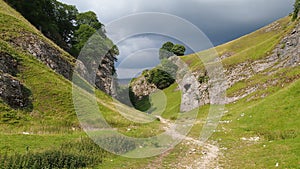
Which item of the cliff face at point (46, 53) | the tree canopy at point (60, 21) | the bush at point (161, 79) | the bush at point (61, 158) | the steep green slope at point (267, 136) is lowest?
the bush at point (61, 158)

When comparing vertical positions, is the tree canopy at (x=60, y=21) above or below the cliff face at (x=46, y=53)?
above

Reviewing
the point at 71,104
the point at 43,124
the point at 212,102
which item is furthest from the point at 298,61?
the point at 43,124

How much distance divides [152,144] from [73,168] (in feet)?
33.8

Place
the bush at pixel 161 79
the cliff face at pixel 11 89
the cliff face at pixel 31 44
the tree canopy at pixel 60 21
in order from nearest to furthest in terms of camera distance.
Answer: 1. the cliff face at pixel 11 89
2. the cliff face at pixel 31 44
3. the tree canopy at pixel 60 21
4. the bush at pixel 161 79

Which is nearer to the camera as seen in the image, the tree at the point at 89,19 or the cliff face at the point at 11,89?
the cliff face at the point at 11,89

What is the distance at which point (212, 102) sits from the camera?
6344cm

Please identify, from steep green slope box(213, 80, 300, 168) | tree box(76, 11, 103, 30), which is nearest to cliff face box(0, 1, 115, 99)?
steep green slope box(213, 80, 300, 168)

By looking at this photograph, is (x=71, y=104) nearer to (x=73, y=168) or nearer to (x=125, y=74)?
(x=125, y=74)

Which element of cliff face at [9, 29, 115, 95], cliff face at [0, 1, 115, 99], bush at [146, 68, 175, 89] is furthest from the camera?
bush at [146, 68, 175, 89]

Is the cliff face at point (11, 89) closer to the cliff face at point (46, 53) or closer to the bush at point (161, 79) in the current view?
the cliff face at point (46, 53)

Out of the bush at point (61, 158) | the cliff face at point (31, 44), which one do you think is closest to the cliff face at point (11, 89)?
the cliff face at point (31, 44)

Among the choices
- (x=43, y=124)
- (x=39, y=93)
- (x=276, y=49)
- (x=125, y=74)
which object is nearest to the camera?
(x=125, y=74)

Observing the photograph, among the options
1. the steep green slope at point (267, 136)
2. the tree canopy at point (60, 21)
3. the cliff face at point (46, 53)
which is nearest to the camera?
the steep green slope at point (267, 136)

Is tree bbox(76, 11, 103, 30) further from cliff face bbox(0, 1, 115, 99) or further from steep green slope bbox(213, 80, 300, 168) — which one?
steep green slope bbox(213, 80, 300, 168)
